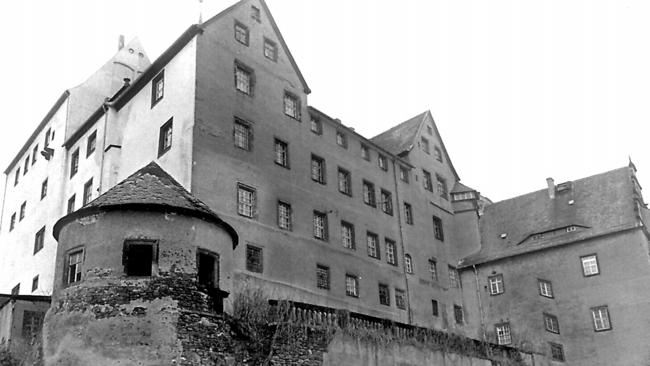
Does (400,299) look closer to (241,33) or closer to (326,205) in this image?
(326,205)

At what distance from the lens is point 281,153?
38531mm

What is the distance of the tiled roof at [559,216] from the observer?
47.3 metres

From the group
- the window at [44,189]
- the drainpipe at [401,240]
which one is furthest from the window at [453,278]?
the window at [44,189]

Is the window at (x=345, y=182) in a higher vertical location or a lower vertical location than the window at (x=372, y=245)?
higher

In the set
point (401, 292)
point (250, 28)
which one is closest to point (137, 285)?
point (250, 28)

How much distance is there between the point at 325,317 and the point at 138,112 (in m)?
17.4

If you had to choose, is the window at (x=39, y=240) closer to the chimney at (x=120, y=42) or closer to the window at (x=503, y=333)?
the chimney at (x=120, y=42)

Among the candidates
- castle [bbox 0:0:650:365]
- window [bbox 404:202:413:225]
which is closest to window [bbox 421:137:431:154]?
castle [bbox 0:0:650:365]

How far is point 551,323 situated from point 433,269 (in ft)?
26.7

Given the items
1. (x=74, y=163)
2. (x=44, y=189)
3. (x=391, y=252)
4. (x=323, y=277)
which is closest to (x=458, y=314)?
(x=391, y=252)

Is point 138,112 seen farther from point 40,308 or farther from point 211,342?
point 211,342

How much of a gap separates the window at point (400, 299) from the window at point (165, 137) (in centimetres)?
1679

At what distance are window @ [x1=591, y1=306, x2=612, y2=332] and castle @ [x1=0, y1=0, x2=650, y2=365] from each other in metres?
0.10

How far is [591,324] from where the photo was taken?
148 feet
